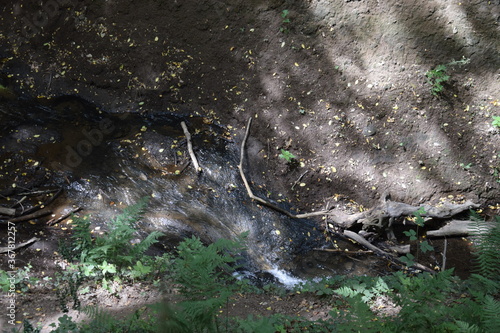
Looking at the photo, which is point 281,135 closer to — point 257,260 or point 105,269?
point 257,260

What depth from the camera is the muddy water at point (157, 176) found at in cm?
614

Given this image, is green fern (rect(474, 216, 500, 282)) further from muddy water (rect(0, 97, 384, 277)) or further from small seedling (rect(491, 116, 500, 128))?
small seedling (rect(491, 116, 500, 128))

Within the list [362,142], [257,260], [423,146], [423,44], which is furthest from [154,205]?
[423,44]

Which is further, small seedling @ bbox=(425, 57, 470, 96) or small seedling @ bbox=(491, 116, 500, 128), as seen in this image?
small seedling @ bbox=(425, 57, 470, 96)

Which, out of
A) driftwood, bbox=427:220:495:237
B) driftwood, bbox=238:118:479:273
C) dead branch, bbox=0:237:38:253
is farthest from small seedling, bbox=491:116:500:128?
dead branch, bbox=0:237:38:253

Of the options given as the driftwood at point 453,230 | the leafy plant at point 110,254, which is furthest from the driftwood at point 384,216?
the leafy plant at point 110,254

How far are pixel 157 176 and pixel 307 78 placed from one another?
363 centimetres

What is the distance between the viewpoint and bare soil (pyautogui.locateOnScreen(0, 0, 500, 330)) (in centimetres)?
729

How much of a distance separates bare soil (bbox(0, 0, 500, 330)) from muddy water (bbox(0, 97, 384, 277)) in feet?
1.65

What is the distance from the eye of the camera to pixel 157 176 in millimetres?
6918

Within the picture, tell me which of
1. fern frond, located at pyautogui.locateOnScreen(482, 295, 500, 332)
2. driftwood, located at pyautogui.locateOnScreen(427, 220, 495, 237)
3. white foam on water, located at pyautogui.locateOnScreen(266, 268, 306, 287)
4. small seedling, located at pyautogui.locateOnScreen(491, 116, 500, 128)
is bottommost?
driftwood, located at pyautogui.locateOnScreen(427, 220, 495, 237)

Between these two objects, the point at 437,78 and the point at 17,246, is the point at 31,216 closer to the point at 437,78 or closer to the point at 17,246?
the point at 17,246

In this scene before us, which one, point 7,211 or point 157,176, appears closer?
point 7,211

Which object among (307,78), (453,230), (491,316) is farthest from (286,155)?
(491,316)
